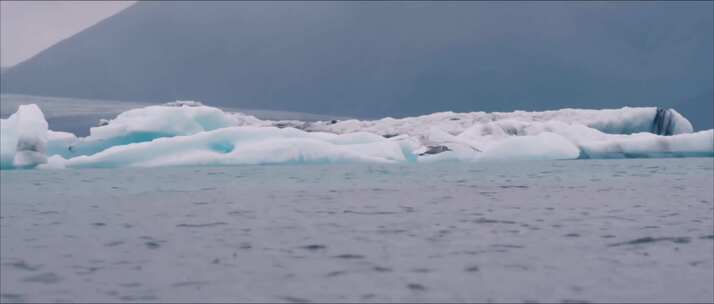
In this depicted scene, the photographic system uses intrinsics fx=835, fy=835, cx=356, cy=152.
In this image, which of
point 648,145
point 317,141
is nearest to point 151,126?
point 317,141

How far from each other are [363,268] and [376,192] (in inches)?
369

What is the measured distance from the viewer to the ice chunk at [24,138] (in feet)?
78.9

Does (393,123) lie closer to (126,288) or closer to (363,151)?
(363,151)

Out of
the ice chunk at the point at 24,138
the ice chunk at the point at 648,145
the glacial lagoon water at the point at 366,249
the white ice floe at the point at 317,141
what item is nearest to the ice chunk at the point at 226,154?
the white ice floe at the point at 317,141

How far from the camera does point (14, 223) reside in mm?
10625

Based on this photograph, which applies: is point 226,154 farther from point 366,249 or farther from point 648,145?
point 366,249

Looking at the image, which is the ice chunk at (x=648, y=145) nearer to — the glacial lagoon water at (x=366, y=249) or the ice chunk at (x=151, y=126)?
the ice chunk at (x=151, y=126)

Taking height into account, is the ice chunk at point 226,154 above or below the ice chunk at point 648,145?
below

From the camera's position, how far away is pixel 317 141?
1048 inches

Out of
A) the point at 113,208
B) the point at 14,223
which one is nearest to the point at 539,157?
the point at 113,208

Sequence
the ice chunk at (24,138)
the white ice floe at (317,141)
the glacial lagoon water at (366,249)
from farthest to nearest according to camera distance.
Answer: the white ice floe at (317,141), the ice chunk at (24,138), the glacial lagoon water at (366,249)

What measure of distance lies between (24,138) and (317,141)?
343 inches

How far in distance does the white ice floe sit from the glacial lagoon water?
1201 cm

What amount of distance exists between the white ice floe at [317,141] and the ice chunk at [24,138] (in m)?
0.03
